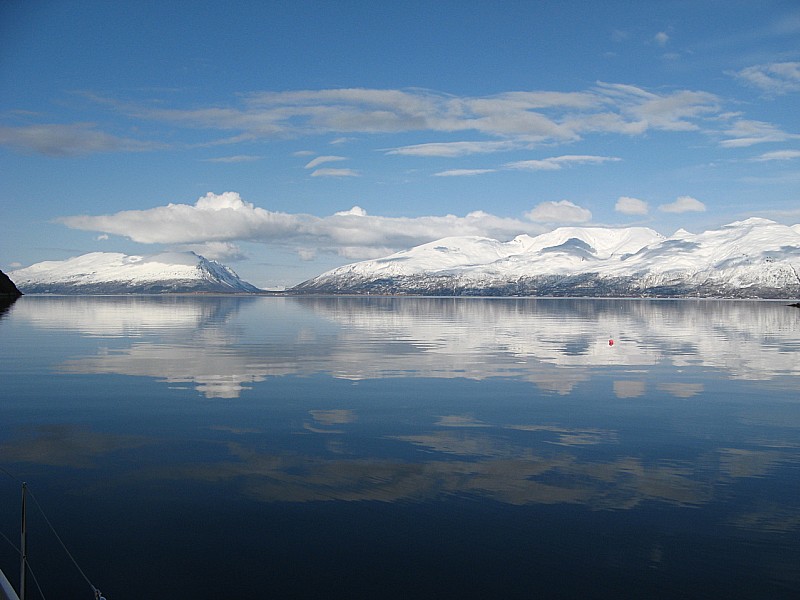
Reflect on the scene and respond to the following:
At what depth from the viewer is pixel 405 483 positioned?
22484 millimetres

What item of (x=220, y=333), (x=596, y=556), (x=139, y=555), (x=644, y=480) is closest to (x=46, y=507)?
(x=139, y=555)

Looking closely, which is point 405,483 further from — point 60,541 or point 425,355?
point 425,355

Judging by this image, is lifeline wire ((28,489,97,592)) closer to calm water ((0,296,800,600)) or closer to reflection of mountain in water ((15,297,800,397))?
calm water ((0,296,800,600))

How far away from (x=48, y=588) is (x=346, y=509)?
7614 millimetres

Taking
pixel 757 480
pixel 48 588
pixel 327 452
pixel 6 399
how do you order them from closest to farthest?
pixel 48 588
pixel 757 480
pixel 327 452
pixel 6 399

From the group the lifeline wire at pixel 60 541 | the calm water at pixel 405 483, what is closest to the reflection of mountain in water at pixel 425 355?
the calm water at pixel 405 483

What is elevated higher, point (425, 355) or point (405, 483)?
point (425, 355)

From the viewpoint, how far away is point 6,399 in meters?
37.3

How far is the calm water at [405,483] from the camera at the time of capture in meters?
16.0

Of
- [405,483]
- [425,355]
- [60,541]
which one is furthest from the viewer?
[425,355]

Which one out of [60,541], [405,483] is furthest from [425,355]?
[60,541]

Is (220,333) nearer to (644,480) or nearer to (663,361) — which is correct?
(663,361)

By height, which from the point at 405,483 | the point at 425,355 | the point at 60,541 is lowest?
the point at 405,483

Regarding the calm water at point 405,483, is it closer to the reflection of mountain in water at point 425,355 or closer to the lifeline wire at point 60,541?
the lifeline wire at point 60,541
